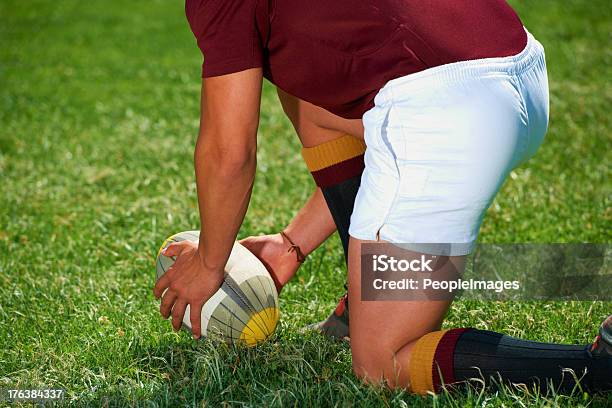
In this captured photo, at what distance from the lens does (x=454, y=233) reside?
2617mm

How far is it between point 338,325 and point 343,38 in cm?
109

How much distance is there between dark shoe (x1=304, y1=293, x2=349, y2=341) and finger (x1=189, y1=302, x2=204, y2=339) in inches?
17.7

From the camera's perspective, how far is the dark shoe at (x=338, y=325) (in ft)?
10.5

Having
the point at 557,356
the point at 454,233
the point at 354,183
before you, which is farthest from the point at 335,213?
the point at 557,356

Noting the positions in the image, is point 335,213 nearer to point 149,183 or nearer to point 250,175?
point 250,175

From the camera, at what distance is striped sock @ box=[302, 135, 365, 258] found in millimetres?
3053

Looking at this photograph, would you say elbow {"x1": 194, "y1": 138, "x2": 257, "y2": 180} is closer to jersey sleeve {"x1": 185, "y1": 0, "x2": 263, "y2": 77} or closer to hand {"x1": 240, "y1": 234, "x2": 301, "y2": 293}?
jersey sleeve {"x1": 185, "y1": 0, "x2": 263, "y2": 77}

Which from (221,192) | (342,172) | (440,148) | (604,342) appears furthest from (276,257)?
(604,342)

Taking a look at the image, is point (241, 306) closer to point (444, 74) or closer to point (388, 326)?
point (388, 326)

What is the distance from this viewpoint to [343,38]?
8.27ft

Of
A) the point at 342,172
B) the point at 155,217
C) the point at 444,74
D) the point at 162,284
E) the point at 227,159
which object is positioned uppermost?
the point at 444,74

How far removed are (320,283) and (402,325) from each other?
110 cm

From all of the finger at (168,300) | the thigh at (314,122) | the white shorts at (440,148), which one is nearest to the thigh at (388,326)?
the white shorts at (440,148)

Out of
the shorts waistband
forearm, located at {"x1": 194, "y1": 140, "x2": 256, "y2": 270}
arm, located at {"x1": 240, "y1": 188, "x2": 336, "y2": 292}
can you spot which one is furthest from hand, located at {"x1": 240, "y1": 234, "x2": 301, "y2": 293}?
the shorts waistband
